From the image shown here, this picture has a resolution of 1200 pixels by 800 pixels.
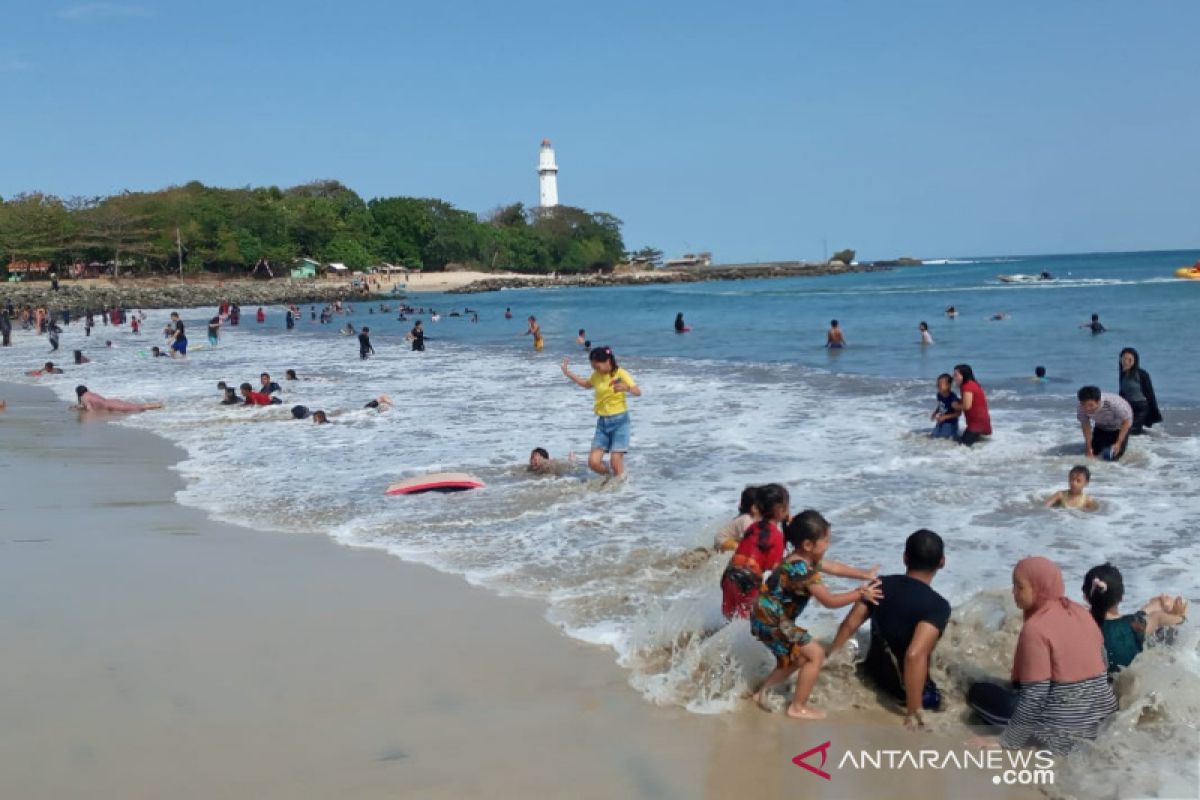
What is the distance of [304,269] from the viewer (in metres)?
93.5

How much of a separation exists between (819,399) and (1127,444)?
6.57 m

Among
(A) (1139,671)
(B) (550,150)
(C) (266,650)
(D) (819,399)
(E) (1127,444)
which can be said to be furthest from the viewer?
(B) (550,150)

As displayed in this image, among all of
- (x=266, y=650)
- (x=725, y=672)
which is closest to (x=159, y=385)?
(x=266, y=650)

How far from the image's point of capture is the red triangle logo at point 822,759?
4.23m

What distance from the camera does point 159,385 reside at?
71.8 feet

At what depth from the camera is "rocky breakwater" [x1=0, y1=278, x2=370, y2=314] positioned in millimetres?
59625

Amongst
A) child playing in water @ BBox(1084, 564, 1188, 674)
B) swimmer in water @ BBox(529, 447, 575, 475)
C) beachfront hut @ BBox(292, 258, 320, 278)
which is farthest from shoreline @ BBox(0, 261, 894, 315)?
child playing in water @ BBox(1084, 564, 1188, 674)

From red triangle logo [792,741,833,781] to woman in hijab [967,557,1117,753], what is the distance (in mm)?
747

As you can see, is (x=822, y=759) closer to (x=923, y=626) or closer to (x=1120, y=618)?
(x=923, y=626)

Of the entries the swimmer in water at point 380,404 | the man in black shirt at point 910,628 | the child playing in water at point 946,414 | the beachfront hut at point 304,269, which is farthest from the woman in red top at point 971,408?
the beachfront hut at point 304,269

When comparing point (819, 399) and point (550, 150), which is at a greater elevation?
point (550, 150)

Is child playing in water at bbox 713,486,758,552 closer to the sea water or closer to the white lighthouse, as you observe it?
the sea water

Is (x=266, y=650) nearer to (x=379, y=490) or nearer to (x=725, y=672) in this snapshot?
(x=725, y=672)

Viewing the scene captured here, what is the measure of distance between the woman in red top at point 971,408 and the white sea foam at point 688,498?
0.32m
